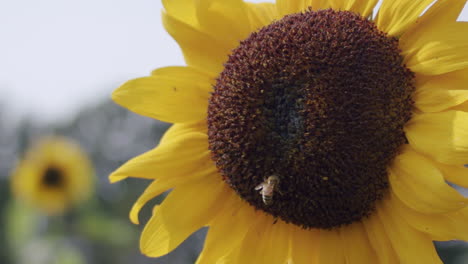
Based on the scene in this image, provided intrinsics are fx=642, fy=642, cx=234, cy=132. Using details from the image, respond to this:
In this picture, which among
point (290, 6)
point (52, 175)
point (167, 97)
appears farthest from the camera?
point (52, 175)

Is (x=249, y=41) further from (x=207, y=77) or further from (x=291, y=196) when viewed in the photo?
(x=291, y=196)

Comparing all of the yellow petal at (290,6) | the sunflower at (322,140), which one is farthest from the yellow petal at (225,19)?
Answer: the yellow petal at (290,6)

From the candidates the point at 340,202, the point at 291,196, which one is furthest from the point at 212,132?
the point at 340,202

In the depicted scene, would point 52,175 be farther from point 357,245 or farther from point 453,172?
point 453,172

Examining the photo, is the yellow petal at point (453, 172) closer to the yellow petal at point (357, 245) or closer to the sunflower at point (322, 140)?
the sunflower at point (322, 140)

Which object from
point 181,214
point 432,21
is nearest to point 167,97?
point 181,214

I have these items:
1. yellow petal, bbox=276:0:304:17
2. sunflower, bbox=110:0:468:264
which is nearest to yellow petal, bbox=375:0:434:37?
sunflower, bbox=110:0:468:264

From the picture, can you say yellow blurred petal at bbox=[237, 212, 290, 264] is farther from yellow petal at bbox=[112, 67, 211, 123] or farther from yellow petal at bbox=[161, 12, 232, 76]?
yellow petal at bbox=[161, 12, 232, 76]
